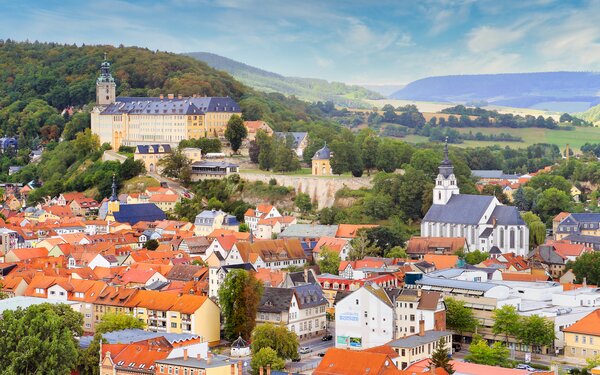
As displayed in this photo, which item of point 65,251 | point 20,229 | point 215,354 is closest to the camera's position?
point 215,354

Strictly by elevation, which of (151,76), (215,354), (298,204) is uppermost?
(151,76)

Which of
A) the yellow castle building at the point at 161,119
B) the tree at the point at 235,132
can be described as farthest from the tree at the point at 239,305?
the yellow castle building at the point at 161,119

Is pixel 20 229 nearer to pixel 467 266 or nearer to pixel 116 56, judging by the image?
pixel 467 266

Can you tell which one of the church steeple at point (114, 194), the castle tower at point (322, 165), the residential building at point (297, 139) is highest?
the residential building at point (297, 139)

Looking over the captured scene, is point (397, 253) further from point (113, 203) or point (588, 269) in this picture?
point (113, 203)

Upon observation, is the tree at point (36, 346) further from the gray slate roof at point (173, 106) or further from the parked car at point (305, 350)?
the gray slate roof at point (173, 106)

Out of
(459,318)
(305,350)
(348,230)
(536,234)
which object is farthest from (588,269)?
(305,350)

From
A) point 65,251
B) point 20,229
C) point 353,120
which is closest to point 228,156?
point 20,229
